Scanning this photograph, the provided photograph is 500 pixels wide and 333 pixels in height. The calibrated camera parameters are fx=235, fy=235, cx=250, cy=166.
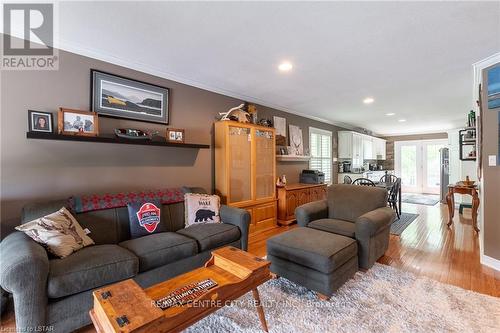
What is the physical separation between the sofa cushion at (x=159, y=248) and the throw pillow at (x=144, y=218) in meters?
0.12

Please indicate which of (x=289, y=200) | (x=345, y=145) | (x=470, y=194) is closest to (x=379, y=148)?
(x=345, y=145)

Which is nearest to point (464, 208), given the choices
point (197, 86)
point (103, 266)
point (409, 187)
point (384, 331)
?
point (409, 187)

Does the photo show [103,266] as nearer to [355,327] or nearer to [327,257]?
[327,257]

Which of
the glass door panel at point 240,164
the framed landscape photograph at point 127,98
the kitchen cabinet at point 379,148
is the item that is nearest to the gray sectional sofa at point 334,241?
the glass door panel at point 240,164

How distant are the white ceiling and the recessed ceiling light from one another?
73 millimetres

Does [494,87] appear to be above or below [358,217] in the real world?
above

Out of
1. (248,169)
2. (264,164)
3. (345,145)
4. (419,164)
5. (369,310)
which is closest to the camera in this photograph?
(369,310)

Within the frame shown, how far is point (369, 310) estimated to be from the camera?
186cm

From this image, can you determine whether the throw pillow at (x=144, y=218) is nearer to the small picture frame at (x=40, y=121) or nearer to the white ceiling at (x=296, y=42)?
the small picture frame at (x=40, y=121)

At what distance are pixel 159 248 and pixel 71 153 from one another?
135 centimetres

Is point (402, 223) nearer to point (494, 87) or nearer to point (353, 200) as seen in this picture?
point (353, 200)

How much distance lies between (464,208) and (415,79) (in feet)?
12.8

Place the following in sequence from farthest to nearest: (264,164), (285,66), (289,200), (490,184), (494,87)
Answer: (289,200), (264,164), (285,66), (490,184), (494,87)

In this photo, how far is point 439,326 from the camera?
167 centimetres
